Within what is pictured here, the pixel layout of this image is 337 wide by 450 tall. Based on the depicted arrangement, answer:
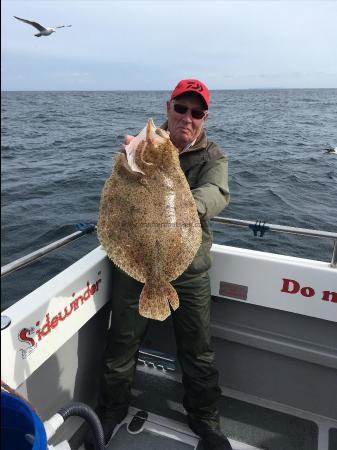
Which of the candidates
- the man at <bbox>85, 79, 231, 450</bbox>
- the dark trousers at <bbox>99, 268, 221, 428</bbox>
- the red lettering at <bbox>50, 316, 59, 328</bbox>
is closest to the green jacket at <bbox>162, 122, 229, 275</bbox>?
the man at <bbox>85, 79, 231, 450</bbox>

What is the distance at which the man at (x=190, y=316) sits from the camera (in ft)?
9.22

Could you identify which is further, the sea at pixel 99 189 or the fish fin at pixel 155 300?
the sea at pixel 99 189

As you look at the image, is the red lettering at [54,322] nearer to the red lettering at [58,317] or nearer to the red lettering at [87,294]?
the red lettering at [58,317]

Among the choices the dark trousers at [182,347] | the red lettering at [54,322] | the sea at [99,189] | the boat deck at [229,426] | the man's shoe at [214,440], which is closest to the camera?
the red lettering at [54,322]

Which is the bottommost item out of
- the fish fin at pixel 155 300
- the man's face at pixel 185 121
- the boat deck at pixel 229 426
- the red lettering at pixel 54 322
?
the boat deck at pixel 229 426

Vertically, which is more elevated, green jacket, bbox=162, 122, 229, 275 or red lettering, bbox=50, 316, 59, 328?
green jacket, bbox=162, 122, 229, 275

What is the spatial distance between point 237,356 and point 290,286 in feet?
2.93

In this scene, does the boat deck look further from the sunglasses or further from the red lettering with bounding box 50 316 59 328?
the sunglasses

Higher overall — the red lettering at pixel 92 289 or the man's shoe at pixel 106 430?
the red lettering at pixel 92 289

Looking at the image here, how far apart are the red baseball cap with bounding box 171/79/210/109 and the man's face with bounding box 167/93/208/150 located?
0.09 feet

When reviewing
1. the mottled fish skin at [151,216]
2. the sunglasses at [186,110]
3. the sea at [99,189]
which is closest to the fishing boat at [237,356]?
the sea at [99,189]

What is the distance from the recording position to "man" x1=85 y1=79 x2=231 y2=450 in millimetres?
2811

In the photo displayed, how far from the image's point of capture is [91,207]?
31.7ft

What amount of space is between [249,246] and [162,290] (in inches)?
225
